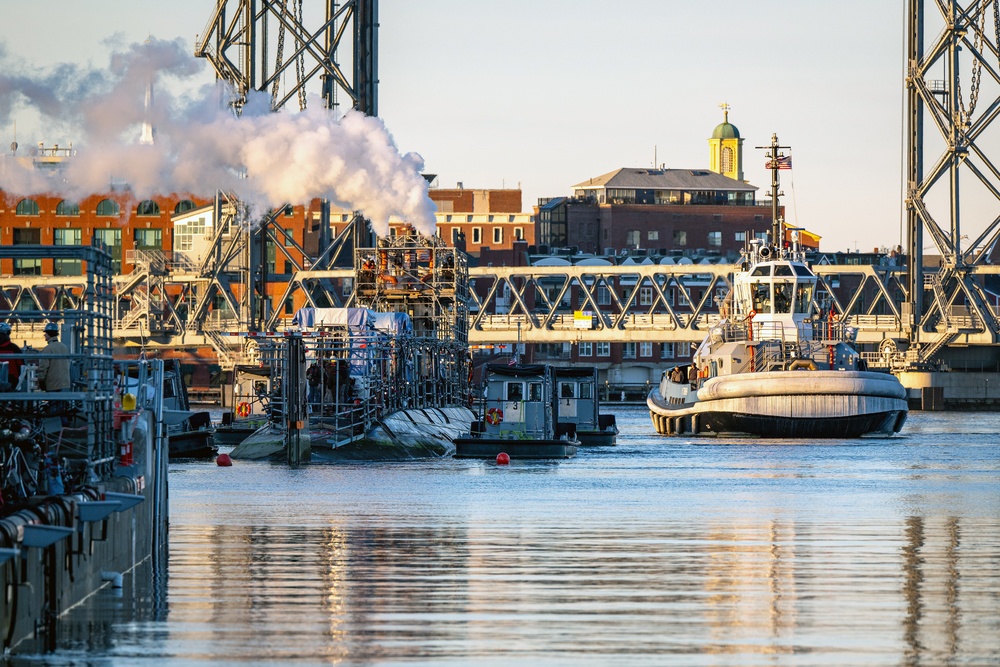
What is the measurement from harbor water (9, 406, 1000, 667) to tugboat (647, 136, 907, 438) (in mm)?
18043

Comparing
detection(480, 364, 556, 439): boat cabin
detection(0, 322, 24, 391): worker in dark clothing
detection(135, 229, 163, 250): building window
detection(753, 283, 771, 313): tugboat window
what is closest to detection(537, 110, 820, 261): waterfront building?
detection(135, 229, 163, 250): building window

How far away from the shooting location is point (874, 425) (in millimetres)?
59312

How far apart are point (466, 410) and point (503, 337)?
46.1m

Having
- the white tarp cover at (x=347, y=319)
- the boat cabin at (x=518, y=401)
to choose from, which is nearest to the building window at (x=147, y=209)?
the white tarp cover at (x=347, y=319)

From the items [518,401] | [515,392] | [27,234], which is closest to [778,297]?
[518,401]

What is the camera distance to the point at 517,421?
159ft

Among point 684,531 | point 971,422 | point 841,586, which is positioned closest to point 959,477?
point 684,531

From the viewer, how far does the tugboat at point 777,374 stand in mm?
57344

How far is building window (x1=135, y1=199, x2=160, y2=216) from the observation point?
120 metres

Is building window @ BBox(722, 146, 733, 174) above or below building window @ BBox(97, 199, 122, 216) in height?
above

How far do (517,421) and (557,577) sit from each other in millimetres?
27504

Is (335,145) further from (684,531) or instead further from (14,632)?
(14,632)

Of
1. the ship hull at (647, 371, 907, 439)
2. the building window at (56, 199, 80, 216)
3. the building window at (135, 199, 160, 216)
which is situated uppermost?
the building window at (135, 199, 160, 216)

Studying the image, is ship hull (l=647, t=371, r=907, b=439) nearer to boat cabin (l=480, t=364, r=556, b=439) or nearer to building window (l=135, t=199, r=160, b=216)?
boat cabin (l=480, t=364, r=556, b=439)
